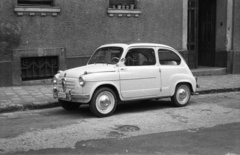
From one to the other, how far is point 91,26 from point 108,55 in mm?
4529

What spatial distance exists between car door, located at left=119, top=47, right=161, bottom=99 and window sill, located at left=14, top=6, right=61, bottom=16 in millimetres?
4683

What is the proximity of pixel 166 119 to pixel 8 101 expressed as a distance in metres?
4.24

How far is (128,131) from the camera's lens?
678 centimetres

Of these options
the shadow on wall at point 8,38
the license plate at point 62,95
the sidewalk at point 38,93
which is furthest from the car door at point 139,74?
the shadow on wall at point 8,38

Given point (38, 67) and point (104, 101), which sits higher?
point (38, 67)

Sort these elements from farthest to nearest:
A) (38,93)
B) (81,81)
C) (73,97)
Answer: (38,93) < (73,97) < (81,81)

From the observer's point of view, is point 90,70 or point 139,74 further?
point 139,74

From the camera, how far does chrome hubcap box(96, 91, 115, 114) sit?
26.1 feet

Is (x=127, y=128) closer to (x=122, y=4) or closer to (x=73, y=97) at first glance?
(x=73, y=97)

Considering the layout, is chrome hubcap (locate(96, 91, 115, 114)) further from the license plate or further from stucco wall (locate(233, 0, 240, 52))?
stucco wall (locate(233, 0, 240, 52))

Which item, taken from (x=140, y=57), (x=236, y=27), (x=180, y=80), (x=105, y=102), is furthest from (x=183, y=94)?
(x=236, y=27)

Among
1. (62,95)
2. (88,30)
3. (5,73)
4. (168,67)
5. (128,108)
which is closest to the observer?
(62,95)

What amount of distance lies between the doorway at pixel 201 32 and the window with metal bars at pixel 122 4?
9.76 ft

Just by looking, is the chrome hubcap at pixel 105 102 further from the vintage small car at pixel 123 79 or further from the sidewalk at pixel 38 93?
the sidewalk at pixel 38 93
